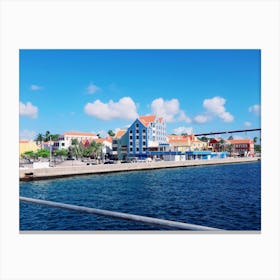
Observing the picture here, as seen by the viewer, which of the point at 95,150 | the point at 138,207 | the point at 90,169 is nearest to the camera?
the point at 138,207

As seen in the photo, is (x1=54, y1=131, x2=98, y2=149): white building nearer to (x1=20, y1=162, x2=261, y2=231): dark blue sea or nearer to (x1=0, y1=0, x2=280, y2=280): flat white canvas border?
(x1=20, y1=162, x2=261, y2=231): dark blue sea

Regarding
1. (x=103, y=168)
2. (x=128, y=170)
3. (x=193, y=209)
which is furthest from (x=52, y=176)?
(x=193, y=209)

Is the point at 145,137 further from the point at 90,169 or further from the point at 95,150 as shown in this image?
the point at 90,169

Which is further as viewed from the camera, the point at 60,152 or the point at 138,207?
the point at 60,152

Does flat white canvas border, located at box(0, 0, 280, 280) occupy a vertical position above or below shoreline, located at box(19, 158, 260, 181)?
above

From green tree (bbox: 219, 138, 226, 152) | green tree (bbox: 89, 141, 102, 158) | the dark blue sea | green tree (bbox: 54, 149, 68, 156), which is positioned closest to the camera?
the dark blue sea

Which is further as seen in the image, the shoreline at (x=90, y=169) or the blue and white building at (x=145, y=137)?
the blue and white building at (x=145, y=137)

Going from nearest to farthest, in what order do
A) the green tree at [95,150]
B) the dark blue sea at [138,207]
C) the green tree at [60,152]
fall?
the dark blue sea at [138,207], the green tree at [95,150], the green tree at [60,152]

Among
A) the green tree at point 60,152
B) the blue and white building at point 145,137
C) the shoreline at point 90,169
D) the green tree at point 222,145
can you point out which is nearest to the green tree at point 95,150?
the green tree at point 60,152

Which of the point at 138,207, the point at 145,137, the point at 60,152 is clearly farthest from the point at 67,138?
the point at 138,207

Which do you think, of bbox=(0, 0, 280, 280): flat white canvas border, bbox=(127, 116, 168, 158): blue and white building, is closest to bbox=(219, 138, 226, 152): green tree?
bbox=(127, 116, 168, 158): blue and white building

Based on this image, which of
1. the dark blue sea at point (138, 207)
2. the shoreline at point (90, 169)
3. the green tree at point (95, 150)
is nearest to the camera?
the dark blue sea at point (138, 207)

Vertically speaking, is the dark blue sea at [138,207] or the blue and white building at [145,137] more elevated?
Result: the blue and white building at [145,137]

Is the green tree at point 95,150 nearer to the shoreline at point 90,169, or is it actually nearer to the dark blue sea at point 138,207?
the shoreline at point 90,169
